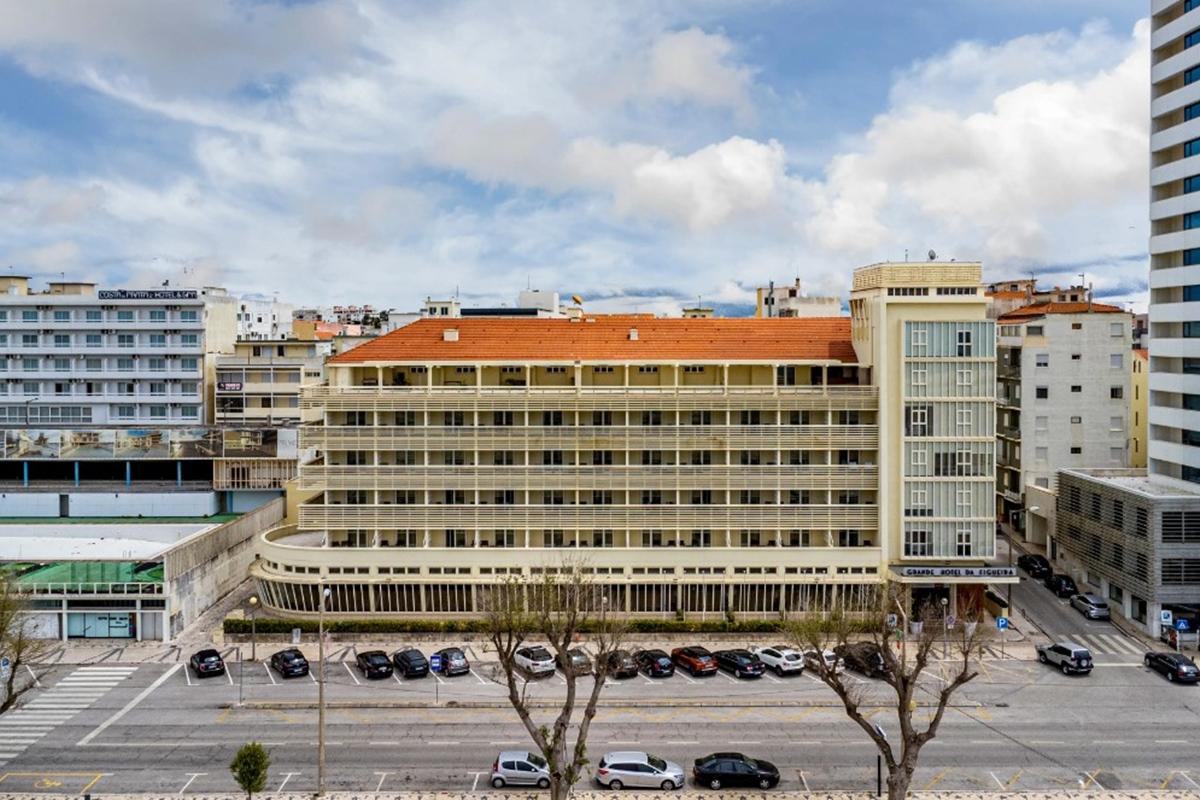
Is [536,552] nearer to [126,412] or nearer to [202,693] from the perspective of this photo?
[202,693]

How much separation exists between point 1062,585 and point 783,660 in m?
29.6

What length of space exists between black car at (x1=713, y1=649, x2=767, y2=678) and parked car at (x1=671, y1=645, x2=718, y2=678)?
0.60m

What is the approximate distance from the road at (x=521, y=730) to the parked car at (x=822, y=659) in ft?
5.46

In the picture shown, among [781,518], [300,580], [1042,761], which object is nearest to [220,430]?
[300,580]

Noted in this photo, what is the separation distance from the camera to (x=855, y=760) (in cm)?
4519

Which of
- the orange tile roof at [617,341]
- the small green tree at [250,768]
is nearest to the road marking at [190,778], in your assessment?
the small green tree at [250,768]

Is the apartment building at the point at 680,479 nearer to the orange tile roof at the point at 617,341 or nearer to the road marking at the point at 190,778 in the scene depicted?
the orange tile roof at the point at 617,341

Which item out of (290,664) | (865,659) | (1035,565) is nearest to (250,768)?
(290,664)

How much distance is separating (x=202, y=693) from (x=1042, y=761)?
1696 inches

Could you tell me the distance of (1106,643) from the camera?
210 feet

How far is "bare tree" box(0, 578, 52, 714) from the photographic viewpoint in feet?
141

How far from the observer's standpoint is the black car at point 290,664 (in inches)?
2276

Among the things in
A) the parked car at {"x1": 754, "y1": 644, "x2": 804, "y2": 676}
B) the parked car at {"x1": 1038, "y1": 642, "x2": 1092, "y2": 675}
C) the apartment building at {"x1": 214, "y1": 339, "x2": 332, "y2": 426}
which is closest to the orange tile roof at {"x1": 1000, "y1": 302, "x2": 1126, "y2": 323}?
the parked car at {"x1": 1038, "y1": 642, "x2": 1092, "y2": 675}

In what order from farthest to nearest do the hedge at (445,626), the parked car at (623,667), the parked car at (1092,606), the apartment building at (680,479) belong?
the parked car at (1092,606)
the apartment building at (680,479)
the hedge at (445,626)
the parked car at (623,667)
